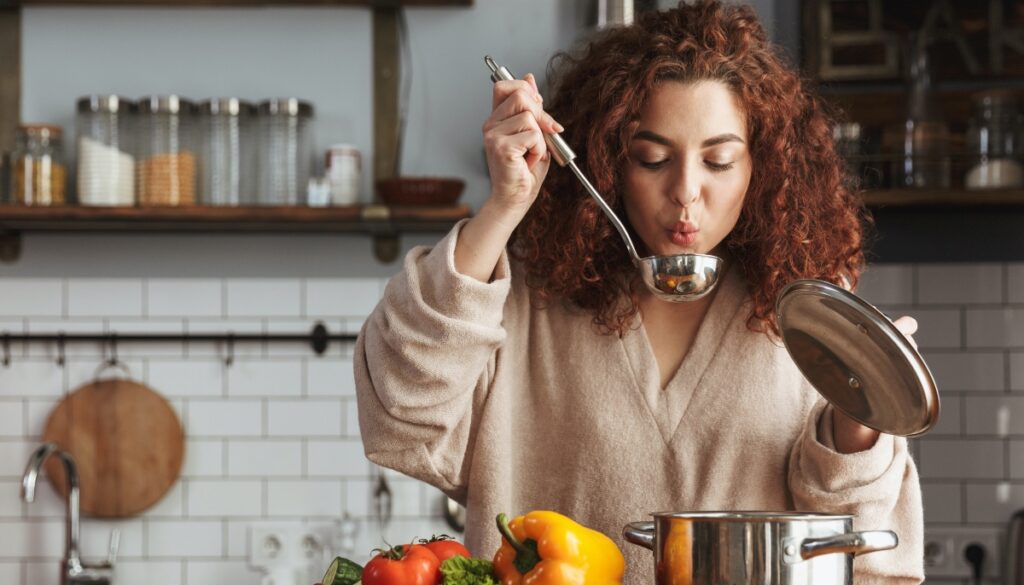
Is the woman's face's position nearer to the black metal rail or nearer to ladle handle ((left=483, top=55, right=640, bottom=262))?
ladle handle ((left=483, top=55, right=640, bottom=262))

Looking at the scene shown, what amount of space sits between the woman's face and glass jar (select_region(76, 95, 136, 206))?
1.81m

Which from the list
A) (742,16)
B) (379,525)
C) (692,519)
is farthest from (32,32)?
(692,519)

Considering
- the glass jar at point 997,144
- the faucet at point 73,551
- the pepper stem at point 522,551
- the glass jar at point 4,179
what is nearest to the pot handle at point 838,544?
the pepper stem at point 522,551

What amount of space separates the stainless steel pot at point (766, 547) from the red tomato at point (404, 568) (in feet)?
0.88

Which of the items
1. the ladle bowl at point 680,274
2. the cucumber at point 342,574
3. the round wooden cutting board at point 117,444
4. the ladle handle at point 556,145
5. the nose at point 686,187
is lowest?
the round wooden cutting board at point 117,444

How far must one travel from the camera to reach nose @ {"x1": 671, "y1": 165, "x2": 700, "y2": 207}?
56.2 inches

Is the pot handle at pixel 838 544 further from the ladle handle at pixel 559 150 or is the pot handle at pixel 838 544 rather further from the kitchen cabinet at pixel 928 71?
the kitchen cabinet at pixel 928 71

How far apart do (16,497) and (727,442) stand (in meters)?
2.17

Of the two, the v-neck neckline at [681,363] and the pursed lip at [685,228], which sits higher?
the pursed lip at [685,228]

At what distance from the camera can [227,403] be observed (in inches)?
122

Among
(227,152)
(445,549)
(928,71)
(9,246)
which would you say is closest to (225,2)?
(227,152)

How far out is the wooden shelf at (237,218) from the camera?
2879 millimetres

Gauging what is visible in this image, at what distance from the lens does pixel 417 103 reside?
3.15 m

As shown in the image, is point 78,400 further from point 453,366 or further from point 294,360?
point 453,366
